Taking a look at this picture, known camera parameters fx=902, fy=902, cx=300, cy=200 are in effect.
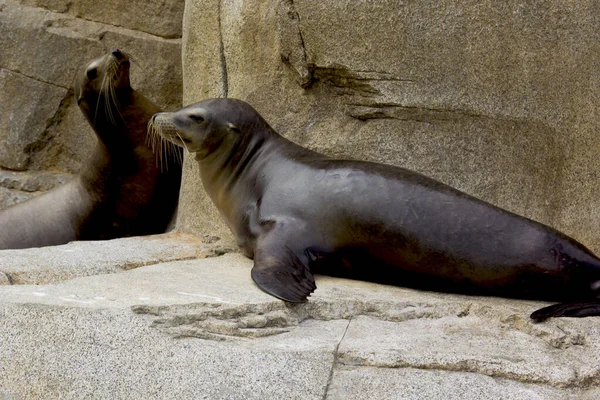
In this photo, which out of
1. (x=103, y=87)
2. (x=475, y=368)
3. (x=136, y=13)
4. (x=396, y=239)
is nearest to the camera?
(x=475, y=368)

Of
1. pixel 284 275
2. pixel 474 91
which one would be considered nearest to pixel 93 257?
pixel 284 275

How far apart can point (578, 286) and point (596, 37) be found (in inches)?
64.2

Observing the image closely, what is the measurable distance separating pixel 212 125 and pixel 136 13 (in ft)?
12.0

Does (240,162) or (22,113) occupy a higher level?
(240,162)

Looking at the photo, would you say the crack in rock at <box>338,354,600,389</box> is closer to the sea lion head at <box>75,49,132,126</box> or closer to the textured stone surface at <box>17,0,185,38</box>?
the sea lion head at <box>75,49,132,126</box>

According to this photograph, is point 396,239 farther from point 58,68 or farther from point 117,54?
point 58,68

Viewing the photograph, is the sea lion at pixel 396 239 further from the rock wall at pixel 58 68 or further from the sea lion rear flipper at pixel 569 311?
the rock wall at pixel 58 68

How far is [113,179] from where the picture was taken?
7344mm

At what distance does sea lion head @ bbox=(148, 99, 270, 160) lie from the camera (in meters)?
5.23

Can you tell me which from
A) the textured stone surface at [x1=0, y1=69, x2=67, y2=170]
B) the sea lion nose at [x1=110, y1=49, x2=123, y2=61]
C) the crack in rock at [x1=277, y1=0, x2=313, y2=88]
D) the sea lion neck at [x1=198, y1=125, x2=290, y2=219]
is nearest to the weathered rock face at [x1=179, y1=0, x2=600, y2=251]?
the crack in rock at [x1=277, y1=0, x2=313, y2=88]

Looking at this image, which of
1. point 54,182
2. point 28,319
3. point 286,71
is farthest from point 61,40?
point 28,319

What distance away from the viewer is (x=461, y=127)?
5281 millimetres

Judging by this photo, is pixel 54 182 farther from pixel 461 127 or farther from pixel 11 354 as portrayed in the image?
pixel 11 354

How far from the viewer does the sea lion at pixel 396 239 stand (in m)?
4.32
